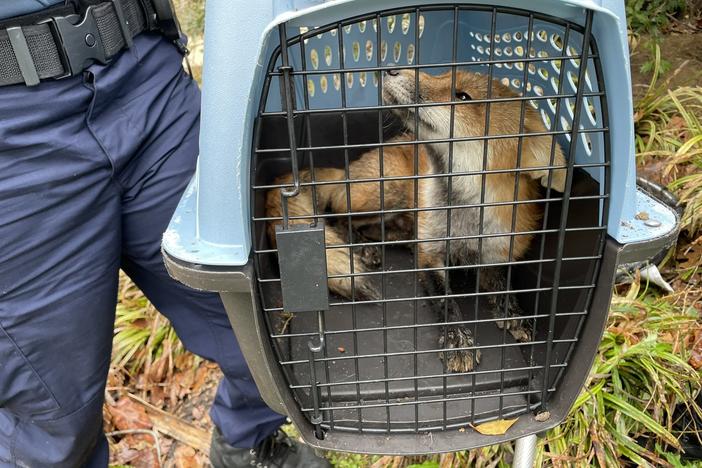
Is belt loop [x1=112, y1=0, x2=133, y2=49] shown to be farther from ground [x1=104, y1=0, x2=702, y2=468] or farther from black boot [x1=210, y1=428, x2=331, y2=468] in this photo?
ground [x1=104, y1=0, x2=702, y2=468]

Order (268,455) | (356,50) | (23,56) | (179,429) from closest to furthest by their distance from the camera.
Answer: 1. (23,56)
2. (356,50)
3. (268,455)
4. (179,429)

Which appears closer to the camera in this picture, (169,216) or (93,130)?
(93,130)

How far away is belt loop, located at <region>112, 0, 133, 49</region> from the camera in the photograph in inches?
54.9

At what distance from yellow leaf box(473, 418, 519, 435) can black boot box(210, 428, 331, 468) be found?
104 cm

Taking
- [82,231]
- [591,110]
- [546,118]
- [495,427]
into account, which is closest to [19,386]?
[82,231]

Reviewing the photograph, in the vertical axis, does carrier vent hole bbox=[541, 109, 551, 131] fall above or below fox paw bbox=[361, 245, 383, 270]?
above

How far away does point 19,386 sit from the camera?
1460 millimetres

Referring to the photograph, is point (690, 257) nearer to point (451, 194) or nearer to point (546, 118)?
point (546, 118)

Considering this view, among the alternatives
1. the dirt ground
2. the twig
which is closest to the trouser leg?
the twig

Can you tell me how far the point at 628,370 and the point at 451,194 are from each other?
95 cm

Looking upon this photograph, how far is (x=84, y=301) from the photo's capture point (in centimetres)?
148

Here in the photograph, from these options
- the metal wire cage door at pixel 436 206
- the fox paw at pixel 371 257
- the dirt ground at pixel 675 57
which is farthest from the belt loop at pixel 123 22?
the dirt ground at pixel 675 57

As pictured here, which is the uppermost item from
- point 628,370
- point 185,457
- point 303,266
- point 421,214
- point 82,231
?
point 303,266

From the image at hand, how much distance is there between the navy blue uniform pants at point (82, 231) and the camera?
133 centimetres
